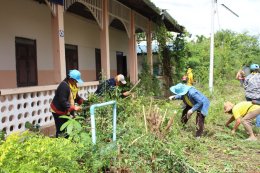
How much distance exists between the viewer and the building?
706cm

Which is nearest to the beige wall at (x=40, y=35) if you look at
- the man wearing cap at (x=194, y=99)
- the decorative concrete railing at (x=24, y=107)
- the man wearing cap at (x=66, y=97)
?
the decorative concrete railing at (x=24, y=107)

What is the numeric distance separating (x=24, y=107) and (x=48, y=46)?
14.8 ft

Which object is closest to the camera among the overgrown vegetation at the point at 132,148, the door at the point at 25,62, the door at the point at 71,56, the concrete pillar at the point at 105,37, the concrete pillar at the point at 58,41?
the overgrown vegetation at the point at 132,148

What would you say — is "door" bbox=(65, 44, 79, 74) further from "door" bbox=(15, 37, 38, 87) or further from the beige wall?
"door" bbox=(15, 37, 38, 87)

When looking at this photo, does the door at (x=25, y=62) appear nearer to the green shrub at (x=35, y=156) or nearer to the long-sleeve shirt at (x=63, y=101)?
the long-sleeve shirt at (x=63, y=101)

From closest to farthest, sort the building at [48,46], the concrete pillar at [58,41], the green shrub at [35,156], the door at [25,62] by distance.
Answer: the green shrub at [35,156], the building at [48,46], the concrete pillar at [58,41], the door at [25,62]

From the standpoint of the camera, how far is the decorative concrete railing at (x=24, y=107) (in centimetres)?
631

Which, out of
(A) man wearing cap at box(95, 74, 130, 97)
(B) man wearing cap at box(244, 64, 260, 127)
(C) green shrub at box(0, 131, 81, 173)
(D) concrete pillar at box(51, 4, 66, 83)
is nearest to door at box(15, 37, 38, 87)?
(D) concrete pillar at box(51, 4, 66, 83)

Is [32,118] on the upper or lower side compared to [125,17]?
lower

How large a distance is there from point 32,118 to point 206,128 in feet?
12.3

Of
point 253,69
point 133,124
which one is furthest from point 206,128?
point 133,124

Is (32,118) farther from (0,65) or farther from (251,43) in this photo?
(251,43)

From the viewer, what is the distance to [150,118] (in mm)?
4840

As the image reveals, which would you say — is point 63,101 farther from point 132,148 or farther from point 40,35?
point 40,35
